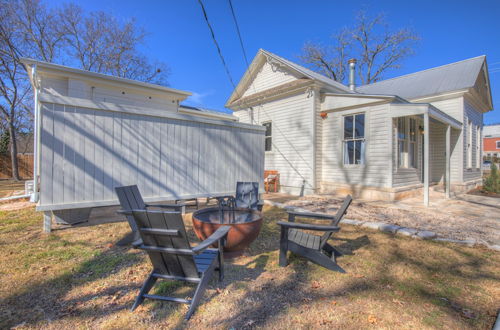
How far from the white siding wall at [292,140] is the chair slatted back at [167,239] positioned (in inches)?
285

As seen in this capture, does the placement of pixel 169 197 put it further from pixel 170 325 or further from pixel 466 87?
pixel 466 87

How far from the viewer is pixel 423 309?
213 centimetres

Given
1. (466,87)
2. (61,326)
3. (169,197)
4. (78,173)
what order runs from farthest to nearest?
(466,87) → (169,197) → (78,173) → (61,326)

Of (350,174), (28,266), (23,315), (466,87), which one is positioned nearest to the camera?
(23,315)

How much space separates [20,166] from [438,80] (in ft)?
80.0

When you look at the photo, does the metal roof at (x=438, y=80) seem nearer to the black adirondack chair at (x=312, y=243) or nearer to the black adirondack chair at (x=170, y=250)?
the black adirondack chair at (x=312, y=243)

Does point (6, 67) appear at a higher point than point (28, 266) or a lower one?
higher

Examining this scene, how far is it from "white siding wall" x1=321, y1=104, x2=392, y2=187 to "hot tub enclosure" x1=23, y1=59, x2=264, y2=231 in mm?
3454

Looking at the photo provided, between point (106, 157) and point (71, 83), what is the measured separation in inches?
184

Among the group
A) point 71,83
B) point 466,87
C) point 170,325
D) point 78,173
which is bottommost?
point 170,325

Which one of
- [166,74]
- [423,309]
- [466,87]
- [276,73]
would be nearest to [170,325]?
[423,309]

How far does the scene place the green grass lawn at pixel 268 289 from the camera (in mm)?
1979

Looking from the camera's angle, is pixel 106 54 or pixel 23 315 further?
pixel 106 54

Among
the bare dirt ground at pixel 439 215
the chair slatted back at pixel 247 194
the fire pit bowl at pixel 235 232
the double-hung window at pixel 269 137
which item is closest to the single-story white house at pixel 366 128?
the double-hung window at pixel 269 137
